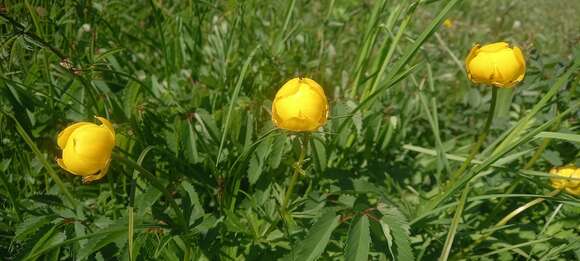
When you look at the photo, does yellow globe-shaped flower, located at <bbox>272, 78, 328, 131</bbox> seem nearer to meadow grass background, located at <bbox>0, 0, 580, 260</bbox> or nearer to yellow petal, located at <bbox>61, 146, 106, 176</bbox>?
meadow grass background, located at <bbox>0, 0, 580, 260</bbox>

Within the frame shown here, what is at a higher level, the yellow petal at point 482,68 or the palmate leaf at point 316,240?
the yellow petal at point 482,68

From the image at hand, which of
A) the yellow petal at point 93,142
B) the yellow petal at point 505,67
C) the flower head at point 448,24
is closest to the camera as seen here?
the yellow petal at point 93,142

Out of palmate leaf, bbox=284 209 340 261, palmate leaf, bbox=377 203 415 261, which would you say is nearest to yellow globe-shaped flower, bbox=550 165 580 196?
palmate leaf, bbox=377 203 415 261

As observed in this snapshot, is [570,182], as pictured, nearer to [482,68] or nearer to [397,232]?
[482,68]

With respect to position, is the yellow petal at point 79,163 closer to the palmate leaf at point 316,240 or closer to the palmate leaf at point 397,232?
the palmate leaf at point 316,240

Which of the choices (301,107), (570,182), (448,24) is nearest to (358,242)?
(301,107)

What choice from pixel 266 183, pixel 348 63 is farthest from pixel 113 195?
pixel 348 63

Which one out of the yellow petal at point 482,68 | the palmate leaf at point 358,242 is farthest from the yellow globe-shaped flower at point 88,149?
the yellow petal at point 482,68

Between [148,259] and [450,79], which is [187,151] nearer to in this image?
[148,259]
